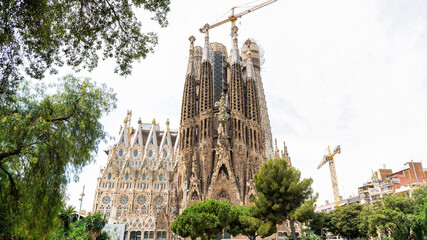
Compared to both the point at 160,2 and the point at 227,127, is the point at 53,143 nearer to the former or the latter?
the point at 160,2

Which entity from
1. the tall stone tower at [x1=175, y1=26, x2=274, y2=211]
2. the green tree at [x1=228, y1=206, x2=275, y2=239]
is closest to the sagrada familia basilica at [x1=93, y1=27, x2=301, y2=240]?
the tall stone tower at [x1=175, y1=26, x2=274, y2=211]

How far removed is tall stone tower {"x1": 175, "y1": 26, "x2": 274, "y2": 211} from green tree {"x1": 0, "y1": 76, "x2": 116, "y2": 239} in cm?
2736

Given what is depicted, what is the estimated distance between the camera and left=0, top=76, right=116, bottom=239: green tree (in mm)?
9227

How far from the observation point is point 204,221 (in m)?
24.1

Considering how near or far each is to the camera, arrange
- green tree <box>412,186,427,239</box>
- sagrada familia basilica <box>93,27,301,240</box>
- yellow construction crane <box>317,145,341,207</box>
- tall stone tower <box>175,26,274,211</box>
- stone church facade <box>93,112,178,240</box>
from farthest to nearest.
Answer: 1. yellow construction crane <box>317,145,341,207</box>
2. stone church facade <box>93,112,178,240</box>
3. sagrada familia basilica <box>93,27,301,240</box>
4. tall stone tower <box>175,26,274,211</box>
5. green tree <box>412,186,427,239</box>

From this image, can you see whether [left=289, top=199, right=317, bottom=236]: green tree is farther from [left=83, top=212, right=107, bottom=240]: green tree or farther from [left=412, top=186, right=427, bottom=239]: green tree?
[left=83, top=212, right=107, bottom=240]: green tree

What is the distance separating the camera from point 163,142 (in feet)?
192

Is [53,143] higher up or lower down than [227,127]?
lower down

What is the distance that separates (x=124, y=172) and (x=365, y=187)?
53.7 metres

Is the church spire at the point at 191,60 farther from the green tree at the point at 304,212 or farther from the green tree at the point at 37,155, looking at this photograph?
the green tree at the point at 37,155

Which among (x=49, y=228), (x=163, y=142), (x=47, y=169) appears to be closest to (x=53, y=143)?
(x=47, y=169)

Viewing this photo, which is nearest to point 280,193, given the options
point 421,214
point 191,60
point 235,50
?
point 421,214

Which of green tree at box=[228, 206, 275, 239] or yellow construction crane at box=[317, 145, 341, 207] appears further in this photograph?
yellow construction crane at box=[317, 145, 341, 207]

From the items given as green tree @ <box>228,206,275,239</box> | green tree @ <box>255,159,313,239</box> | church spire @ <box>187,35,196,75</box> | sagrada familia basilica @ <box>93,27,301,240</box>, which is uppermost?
church spire @ <box>187,35,196,75</box>
